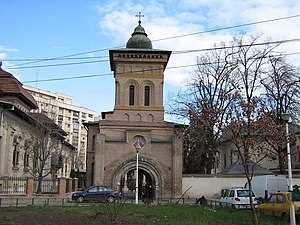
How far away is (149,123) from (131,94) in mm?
3698

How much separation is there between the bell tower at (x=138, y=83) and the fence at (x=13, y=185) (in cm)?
1083

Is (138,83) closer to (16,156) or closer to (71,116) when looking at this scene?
(16,156)

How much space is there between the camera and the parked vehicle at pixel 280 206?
716 inches

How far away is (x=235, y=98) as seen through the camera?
16.8 m

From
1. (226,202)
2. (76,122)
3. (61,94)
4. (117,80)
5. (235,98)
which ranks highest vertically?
(61,94)

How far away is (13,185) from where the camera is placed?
29703mm

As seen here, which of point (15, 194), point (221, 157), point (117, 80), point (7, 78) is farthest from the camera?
point (221, 157)

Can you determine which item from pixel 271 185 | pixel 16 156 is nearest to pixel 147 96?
pixel 16 156

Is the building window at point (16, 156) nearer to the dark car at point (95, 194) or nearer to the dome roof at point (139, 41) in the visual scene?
the dark car at point (95, 194)

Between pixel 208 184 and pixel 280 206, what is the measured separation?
17.5 meters

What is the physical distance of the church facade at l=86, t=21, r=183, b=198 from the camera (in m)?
35.8

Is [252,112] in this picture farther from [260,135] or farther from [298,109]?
[298,109]

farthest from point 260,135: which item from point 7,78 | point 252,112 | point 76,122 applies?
point 76,122

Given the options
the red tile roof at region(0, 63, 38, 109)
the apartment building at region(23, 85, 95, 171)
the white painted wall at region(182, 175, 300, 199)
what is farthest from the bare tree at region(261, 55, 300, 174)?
the apartment building at region(23, 85, 95, 171)
